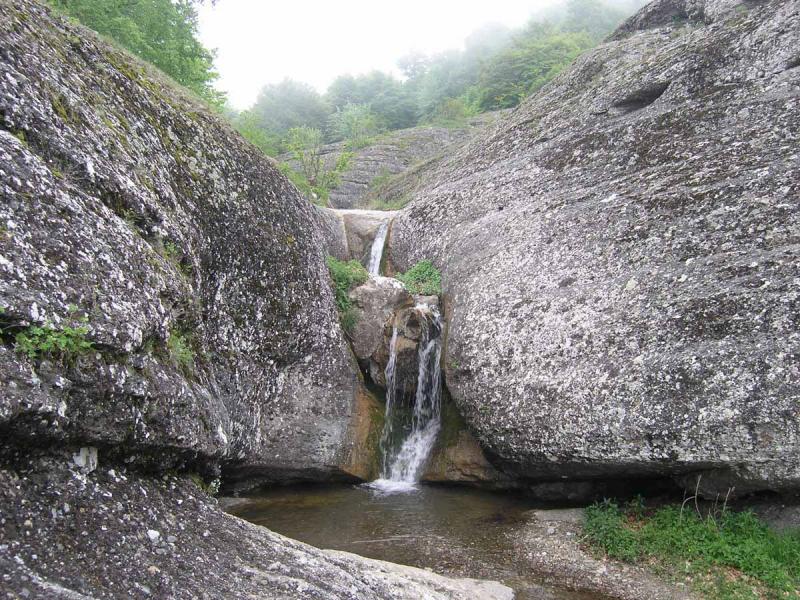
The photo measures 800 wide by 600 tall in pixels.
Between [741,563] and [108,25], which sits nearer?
[741,563]

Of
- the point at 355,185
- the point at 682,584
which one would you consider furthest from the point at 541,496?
the point at 355,185

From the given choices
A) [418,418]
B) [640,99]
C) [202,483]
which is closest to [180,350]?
[202,483]

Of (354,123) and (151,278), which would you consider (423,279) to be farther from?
(354,123)

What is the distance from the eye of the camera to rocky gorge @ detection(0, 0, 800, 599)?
4.51m

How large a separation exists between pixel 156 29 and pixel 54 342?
53.7 feet

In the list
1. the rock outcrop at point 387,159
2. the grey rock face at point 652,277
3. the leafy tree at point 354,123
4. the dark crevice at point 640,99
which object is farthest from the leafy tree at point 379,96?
the grey rock face at point 652,277

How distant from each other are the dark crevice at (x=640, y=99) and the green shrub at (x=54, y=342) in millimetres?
13173

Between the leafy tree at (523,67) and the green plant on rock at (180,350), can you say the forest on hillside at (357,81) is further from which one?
the green plant on rock at (180,350)

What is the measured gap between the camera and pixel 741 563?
716cm

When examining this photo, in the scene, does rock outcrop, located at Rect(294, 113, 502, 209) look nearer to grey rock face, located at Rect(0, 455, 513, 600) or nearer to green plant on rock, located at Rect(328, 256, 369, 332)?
green plant on rock, located at Rect(328, 256, 369, 332)

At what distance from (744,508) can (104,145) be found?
10456 mm

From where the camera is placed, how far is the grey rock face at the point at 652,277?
25.4ft

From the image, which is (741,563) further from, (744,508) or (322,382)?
(322,382)

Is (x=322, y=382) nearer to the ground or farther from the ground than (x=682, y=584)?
farther from the ground
